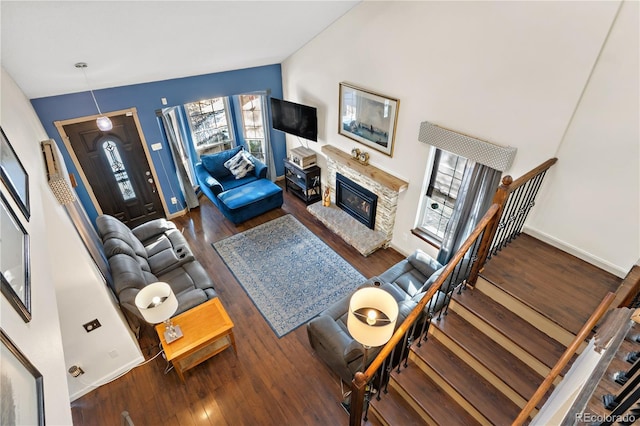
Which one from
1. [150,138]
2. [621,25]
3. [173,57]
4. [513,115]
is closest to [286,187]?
[150,138]

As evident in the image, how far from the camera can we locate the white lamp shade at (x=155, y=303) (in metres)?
3.25

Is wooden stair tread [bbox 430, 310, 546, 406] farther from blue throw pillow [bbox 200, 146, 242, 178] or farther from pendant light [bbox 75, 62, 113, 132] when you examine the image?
blue throw pillow [bbox 200, 146, 242, 178]

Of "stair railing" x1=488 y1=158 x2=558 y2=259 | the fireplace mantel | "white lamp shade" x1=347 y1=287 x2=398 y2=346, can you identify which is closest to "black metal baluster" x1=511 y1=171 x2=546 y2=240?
"stair railing" x1=488 y1=158 x2=558 y2=259

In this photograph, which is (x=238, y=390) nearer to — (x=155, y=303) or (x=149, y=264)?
(x=155, y=303)

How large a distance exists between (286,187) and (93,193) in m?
3.75

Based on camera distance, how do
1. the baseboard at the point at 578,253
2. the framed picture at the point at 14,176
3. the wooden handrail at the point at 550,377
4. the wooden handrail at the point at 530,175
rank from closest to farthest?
the framed picture at the point at 14,176 < the wooden handrail at the point at 550,377 < the wooden handrail at the point at 530,175 < the baseboard at the point at 578,253

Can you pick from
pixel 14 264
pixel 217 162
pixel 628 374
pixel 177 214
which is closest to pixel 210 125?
pixel 217 162

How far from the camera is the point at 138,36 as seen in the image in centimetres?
366

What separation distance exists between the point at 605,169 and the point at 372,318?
2632 mm

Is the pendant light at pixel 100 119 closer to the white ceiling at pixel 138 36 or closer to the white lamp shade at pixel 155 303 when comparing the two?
the white ceiling at pixel 138 36

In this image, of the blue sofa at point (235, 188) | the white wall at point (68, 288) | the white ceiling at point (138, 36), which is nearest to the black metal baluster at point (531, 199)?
the white ceiling at point (138, 36)

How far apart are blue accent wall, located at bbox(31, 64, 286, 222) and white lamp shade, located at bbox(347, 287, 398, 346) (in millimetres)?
5335

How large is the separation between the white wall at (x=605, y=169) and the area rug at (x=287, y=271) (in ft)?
9.61

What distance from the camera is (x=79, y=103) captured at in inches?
207
